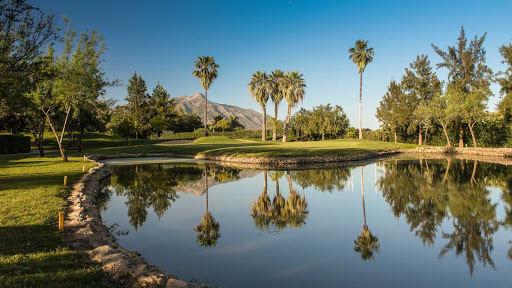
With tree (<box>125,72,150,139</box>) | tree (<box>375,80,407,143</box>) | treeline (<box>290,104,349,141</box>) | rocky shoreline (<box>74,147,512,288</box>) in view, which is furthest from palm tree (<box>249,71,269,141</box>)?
rocky shoreline (<box>74,147,512,288</box>)

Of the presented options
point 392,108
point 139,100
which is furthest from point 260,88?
point 139,100

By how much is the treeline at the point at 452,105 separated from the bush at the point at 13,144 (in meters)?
57.4

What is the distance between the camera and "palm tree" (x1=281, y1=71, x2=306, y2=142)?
198 ft

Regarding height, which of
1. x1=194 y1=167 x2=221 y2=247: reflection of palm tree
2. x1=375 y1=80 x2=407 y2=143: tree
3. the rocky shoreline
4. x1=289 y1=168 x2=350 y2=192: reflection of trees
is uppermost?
x1=375 y1=80 x2=407 y2=143: tree

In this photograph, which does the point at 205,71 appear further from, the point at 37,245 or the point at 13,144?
the point at 37,245

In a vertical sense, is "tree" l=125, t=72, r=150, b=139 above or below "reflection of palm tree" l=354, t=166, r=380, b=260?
above

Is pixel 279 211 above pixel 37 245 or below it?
below

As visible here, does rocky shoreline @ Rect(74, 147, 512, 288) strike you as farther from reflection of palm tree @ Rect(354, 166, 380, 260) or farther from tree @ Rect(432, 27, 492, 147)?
tree @ Rect(432, 27, 492, 147)

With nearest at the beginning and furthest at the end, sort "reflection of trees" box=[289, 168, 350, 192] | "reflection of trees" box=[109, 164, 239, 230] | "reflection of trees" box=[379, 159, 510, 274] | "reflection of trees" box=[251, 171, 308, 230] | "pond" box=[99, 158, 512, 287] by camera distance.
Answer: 1. "pond" box=[99, 158, 512, 287]
2. "reflection of trees" box=[379, 159, 510, 274]
3. "reflection of trees" box=[251, 171, 308, 230]
4. "reflection of trees" box=[109, 164, 239, 230]
5. "reflection of trees" box=[289, 168, 350, 192]

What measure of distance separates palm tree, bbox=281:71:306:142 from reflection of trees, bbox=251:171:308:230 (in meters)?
45.9

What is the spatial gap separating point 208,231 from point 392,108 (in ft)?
175

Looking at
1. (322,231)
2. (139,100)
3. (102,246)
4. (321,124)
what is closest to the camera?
(102,246)

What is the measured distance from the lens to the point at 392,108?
182 feet

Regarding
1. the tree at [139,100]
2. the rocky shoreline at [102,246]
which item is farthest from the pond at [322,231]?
the tree at [139,100]
